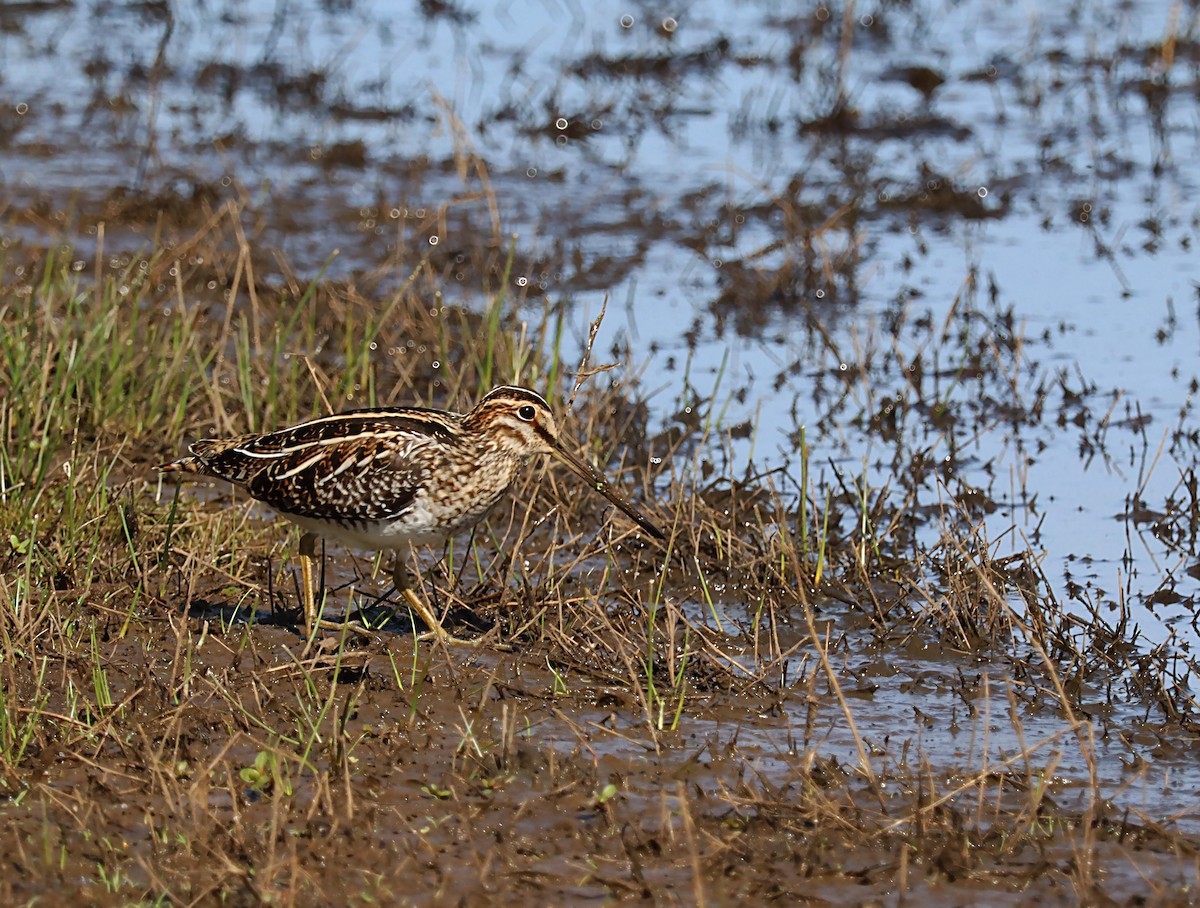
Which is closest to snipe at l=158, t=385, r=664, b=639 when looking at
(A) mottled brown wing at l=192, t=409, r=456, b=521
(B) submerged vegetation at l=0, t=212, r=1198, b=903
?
(A) mottled brown wing at l=192, t=409, r=456, b=521

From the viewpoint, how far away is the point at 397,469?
215 inches

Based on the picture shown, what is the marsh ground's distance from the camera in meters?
4.46

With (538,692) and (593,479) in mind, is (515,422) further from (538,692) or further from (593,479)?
(538,692)

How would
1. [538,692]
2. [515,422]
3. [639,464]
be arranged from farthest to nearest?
[639,464] → [515,422] → [538,692]

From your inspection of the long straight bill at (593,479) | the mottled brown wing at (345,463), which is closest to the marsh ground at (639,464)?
the long straight bill at (593,479)

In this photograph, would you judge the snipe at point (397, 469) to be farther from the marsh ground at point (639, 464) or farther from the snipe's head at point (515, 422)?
the marsh ground at point (639, 464)

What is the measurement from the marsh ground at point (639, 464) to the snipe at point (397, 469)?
0.99ft

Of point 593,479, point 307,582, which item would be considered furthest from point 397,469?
point 593,479

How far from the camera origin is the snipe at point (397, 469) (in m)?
5.46

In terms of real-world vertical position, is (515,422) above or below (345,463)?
above

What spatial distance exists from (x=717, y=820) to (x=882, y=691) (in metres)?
1.16

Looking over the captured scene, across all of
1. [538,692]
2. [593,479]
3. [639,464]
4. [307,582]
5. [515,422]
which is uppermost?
[515,422]

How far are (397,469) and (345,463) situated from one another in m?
0.15

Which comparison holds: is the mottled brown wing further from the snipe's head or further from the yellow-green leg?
the yellow-green leg
